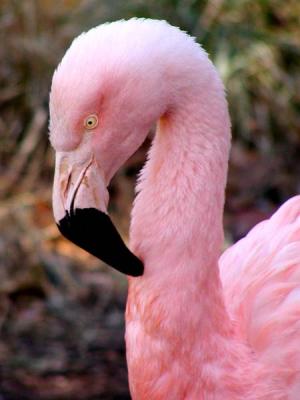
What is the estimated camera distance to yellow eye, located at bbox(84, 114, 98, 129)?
8.79 feet

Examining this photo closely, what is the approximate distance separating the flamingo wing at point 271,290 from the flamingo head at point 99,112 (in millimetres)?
669

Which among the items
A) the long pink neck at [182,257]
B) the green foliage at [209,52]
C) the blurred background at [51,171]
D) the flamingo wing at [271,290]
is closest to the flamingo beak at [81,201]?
the long pink neck at [182,257]

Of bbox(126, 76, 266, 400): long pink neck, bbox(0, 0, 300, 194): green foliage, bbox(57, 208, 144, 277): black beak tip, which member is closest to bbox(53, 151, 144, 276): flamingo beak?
bbox(57, 208, 144, 277): black beak tip

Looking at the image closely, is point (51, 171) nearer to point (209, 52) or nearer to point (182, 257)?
point (209, 52)

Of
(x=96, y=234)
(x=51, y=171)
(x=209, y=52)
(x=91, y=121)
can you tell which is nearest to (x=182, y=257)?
(x=96, y=234)

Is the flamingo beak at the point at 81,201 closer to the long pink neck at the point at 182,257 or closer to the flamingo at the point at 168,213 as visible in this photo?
the flamingo at the point at 168,213

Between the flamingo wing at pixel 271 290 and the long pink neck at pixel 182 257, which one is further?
the flamingo wing at pixel 271 290

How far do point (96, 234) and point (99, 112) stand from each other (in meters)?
0.34

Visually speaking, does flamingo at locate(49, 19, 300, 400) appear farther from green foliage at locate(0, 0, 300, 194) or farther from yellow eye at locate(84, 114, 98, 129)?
green foliage at locate(0, 0, 300, 194)

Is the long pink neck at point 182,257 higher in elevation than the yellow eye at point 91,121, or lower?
lower

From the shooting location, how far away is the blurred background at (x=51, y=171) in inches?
208

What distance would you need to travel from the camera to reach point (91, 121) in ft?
8.83

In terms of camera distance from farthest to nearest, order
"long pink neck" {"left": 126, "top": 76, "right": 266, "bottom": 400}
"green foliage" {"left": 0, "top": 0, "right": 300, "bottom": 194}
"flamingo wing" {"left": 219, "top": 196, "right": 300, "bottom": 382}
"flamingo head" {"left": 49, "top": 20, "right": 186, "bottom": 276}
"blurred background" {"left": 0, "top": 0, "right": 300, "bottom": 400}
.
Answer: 1. "green foliage" {"left": 0, "top": 0, "right": 300, "bottom": 194}
2. "blurred background" {"left": 0, "top": 0, "right": 300, "bottom": 400}
3. "flamingo wing" {"left": 219, "top": 196, "right": 300, "bottom": 382}
4. "long pink neck" {"left": 126, "top": 76, "right": 266, "bottom": 400}
5. "flamingo head" {"left": 49, "top": 20, "right": 186, "bottom": 276}

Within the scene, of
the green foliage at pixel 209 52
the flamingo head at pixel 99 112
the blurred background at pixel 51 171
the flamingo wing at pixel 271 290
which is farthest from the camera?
the green foliage at pixel 209 52
